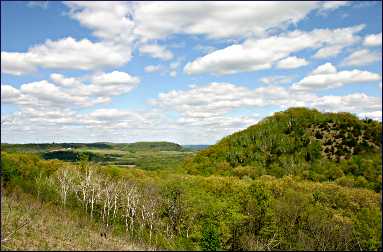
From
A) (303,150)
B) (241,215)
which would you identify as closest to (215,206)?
(241,215)

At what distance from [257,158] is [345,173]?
3474 cm

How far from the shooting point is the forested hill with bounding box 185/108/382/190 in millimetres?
141125

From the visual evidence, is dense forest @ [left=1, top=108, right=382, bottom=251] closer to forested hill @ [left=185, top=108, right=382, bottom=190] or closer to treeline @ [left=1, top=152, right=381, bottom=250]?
treeline @ [left=1, top=152, right=381, bottom=250]

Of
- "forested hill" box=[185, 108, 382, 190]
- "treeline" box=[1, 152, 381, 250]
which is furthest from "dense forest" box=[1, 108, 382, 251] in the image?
"forested hill" box=[185, 108, 382, 190]

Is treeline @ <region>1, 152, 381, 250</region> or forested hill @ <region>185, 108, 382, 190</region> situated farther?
forested hill @ <region>185, 108, 382, 190</region>

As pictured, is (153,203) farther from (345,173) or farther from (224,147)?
(224,147)

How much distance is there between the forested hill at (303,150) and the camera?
5556 inches

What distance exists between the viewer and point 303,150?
15850cm

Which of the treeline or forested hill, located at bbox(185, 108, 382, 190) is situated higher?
forested hill, located at bbox(185, 108, 382, 190)

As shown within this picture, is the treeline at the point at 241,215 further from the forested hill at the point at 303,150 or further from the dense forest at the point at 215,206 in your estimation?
the forested hill at the point at 303,150

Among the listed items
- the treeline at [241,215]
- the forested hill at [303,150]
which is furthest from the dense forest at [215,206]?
the forested hill at [303,150]

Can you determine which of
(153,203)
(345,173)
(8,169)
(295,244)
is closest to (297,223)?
(295,244)

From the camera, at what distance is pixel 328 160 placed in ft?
490

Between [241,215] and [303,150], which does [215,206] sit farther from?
[303,150]
